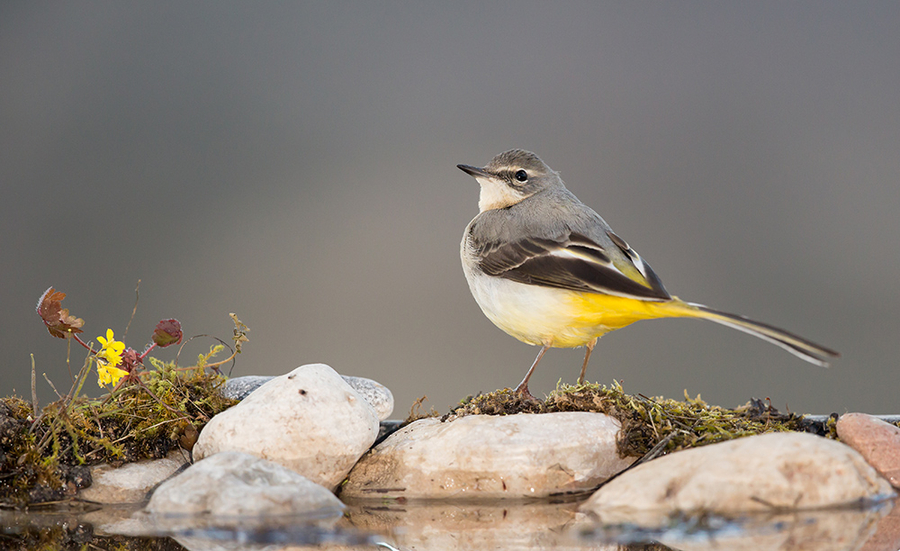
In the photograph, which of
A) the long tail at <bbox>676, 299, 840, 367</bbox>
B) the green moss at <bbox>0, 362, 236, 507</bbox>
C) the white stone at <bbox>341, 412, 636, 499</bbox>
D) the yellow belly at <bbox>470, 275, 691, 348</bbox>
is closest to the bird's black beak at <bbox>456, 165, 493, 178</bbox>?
the yellow belly at <bbox>470, 275, 691, 348</bbox>

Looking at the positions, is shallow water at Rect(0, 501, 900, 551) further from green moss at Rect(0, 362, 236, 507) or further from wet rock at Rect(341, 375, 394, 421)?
wet rock at Rect(341, 375, 394, 421)

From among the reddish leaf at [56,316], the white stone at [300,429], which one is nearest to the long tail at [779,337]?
the white stone at [300,429]

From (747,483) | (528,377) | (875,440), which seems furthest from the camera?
(528,377)

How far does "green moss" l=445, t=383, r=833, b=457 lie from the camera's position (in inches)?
171

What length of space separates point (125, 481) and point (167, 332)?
98 centimetres

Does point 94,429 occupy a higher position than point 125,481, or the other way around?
point 94,429

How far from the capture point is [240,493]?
355cm

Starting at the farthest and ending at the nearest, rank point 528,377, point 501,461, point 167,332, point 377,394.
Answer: point 377,394, point 528,377, point 167,332, point 501,461

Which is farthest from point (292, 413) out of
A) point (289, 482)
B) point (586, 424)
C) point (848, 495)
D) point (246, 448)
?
point (848, 495)

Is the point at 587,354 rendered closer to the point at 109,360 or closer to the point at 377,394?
the point at 377,394

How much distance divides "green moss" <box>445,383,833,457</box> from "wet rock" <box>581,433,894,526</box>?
1.83ft

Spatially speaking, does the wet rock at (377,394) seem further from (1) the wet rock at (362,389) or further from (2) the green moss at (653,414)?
(2) the green moss at (653,414)

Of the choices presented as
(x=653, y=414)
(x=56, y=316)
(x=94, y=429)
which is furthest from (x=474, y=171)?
(x=94, y=429)

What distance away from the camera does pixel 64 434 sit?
433 centimetres
